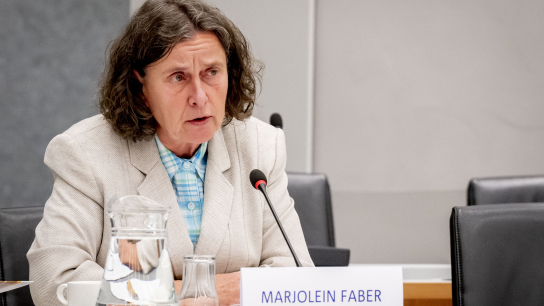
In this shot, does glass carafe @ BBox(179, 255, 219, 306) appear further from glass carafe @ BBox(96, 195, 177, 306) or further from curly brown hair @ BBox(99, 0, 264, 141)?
curly brown hair @ BBox(99, 0, 264, 141)

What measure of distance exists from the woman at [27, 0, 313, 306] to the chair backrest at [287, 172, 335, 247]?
47 centimetres

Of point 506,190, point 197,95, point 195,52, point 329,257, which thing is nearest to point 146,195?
point 197,95

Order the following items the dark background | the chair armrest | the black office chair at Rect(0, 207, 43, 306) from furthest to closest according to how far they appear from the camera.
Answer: the dark background
the chair armrest
the black office chair at Rect(0, 207, 43, 306)

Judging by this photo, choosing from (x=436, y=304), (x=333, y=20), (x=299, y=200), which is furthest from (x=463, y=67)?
(x=436, y=304)

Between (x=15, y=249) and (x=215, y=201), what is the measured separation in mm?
516

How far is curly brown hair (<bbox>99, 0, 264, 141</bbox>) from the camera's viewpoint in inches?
55.4

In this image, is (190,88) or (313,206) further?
(313,206)

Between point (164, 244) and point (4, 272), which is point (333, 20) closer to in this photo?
point (4, 272)

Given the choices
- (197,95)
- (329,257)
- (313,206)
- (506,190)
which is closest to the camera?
(197,95)

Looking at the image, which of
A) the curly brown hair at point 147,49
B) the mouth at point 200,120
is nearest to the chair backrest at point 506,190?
the curly brown hair at point 147,49

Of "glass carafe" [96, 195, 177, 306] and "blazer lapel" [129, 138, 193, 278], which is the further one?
"blazer lapel" [129, 138, 193, 278]

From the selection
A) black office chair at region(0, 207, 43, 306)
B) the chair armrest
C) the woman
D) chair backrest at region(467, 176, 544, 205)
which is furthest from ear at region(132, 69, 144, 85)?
chair backrest at region(467, 176, 544, 205)

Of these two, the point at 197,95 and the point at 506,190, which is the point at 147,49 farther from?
the point at 506,190

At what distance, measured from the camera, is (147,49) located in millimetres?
1411
